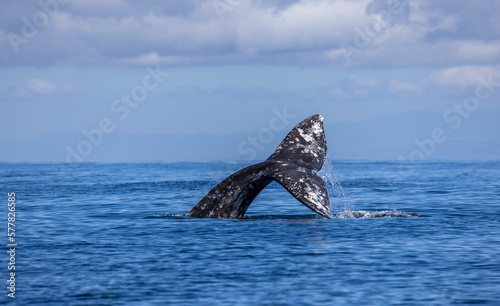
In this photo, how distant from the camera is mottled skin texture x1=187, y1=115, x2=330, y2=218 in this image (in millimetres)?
16750

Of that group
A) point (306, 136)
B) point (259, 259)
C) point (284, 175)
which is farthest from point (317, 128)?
point (259, 259)

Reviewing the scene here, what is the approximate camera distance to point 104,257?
1387 cm

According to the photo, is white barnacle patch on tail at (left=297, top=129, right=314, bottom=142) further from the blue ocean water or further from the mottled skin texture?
the blue ocean water

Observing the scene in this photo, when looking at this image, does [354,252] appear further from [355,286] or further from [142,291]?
[142,291]

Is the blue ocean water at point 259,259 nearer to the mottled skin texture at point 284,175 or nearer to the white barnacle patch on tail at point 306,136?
the mottled skin texture at point 284,175

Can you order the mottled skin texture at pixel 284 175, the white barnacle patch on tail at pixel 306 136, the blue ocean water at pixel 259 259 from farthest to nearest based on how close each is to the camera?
1. the white barnacle patch on tail at pixel 306 136
2. the mottled skin texture at pixel 284 175
3. the blue ocean water at pixel 259 259

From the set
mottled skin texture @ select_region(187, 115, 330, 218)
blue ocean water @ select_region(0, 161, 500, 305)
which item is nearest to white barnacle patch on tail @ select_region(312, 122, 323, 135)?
mottled skin texture @ select_region(187, 115, 330, 218)

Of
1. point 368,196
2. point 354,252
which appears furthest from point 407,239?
point 368,196

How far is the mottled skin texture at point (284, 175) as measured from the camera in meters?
16.8

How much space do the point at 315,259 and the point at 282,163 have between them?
4.55 metres

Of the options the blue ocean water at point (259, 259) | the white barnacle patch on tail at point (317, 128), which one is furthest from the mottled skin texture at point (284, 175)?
the blue ocean water at point (259, 259)

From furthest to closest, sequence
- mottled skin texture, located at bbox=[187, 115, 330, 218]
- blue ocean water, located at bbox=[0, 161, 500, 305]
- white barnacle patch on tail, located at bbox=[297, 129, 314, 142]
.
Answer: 1. white barnacle patch on tail, located at bbox=[297, 129, 314, 142]
2. mottled skin texture, located at bbox=[187, 115, 330, 218]
3. blue ocean water, located at bbox=[0, 161, 500, 305]

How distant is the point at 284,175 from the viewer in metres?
16.9

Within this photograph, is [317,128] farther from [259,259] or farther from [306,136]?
[259,259]
